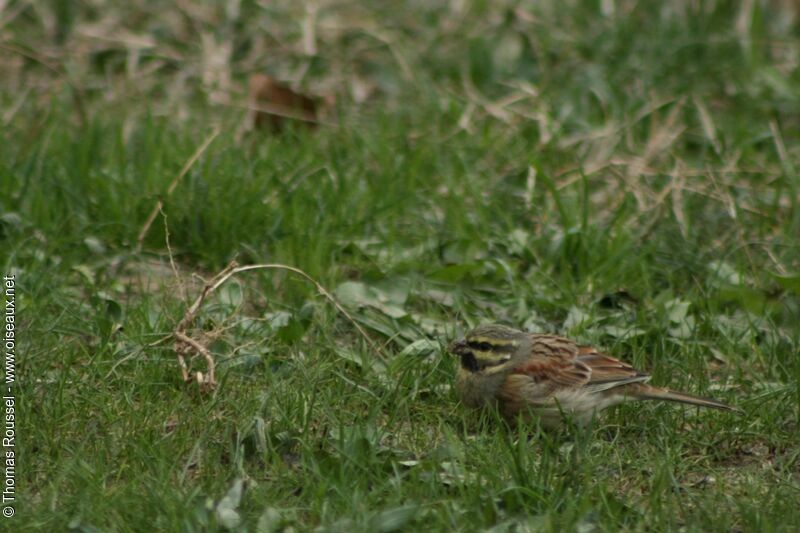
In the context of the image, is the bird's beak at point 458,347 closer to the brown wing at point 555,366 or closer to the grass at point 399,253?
the grass at point 399,253

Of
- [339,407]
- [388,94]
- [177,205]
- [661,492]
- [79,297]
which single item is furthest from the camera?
[388,94]

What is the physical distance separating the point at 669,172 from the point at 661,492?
355cm

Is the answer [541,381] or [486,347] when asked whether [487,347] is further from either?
[541,381]

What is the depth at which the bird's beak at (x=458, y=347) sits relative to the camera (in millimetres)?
6109

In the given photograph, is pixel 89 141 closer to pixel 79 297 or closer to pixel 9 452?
pixel 79 297

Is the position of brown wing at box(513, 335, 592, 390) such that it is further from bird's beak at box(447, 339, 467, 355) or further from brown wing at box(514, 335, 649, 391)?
bird's beak at box(447, 339, 467, 355)

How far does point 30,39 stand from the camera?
9.91 m

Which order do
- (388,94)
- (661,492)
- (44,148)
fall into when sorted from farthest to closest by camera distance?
(388,94) → (44,148) → (661,492)

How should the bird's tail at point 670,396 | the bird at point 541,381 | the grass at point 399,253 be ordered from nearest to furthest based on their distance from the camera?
1. the grass at point 399,253
2. the bird's tail at point 670,396
3. the bird at point 541,381

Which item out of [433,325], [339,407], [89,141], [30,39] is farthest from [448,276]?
[30,39]

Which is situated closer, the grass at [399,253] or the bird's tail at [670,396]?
the grass at [399,253]

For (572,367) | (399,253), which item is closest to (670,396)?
(572,367)

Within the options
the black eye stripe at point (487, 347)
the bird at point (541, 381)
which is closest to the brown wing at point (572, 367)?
the bird at point (541, 381)

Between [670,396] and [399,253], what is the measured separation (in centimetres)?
207
